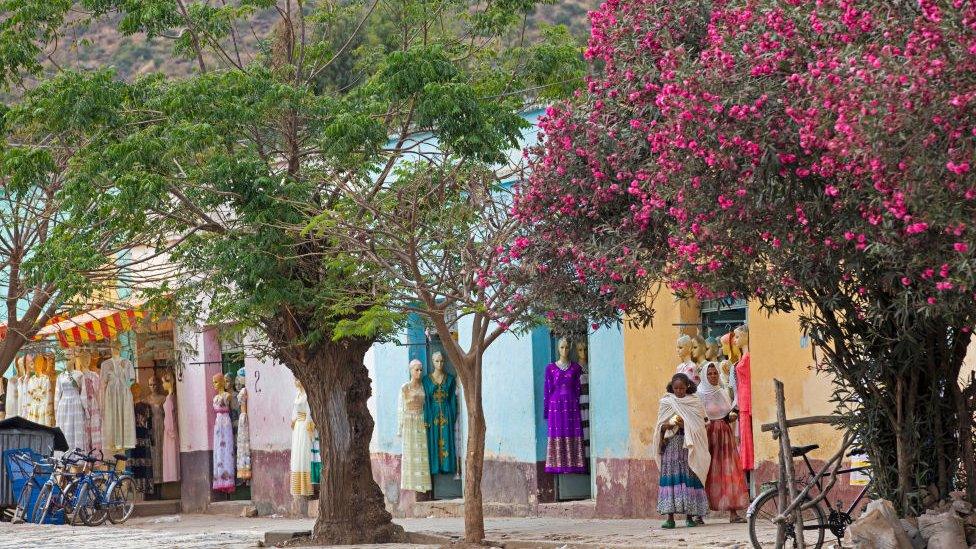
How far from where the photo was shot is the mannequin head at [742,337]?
16156 mm

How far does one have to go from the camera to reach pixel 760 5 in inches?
357

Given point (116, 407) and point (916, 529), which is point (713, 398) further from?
point (116, 407)

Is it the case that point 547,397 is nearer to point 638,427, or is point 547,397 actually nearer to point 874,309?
point 638,427

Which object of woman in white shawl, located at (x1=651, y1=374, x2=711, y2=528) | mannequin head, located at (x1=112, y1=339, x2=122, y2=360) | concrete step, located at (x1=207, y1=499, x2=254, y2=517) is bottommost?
concrete step, located at (x1=207, y1=499, x2=254, y2=517)

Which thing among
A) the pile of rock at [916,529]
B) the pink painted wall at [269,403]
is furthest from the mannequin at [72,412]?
the pile of rock at [916,529]

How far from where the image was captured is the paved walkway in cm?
1434

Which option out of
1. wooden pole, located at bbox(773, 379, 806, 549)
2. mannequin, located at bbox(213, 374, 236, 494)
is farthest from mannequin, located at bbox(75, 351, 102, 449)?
wooden pole, located at bbox(773, 379, 806, 549)

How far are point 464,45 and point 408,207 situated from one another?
9.14 feet

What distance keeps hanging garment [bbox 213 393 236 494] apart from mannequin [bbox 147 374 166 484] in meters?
1.79

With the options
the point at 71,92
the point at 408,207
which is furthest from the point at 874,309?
the point at 71,92

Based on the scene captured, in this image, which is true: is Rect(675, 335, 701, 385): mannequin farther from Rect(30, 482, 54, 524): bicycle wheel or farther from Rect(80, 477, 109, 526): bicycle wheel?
Rect(30, 482, 54, 524): bicycle wheel

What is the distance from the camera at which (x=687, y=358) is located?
1655 cm

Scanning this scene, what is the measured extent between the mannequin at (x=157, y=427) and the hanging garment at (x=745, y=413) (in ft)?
40.8

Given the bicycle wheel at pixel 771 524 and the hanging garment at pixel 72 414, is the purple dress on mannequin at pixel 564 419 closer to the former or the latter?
the bicycle wheel at pixel 771 524
